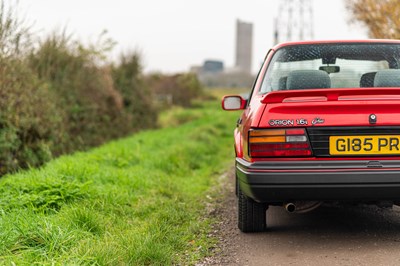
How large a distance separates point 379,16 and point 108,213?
9.90 metres

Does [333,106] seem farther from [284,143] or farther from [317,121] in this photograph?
[284,143]

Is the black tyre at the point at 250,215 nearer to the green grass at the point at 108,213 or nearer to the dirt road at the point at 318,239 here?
the dirt road at the point at 318,239

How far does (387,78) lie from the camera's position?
5.11 metres

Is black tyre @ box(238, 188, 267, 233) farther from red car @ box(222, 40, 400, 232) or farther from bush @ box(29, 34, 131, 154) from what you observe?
bush @ box(29, 34, 131, 154)

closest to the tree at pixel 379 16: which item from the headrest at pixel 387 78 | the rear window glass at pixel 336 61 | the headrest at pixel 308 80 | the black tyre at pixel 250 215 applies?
the rear window glass at pixel 336 61

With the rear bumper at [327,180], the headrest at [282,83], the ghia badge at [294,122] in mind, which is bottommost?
the rear bumper at [327,180]

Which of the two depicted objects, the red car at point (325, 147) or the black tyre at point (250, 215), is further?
the black tyre at point (250, 215)

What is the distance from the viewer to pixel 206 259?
4562mm

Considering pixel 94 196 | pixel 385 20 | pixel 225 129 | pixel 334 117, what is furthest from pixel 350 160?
pixel 225 129

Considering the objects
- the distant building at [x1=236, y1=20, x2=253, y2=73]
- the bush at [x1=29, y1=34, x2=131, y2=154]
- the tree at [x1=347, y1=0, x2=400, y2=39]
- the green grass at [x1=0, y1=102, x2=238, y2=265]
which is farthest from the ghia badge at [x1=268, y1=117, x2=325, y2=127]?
the distant building at [x1=236, y1=20, x2=253, y2=73]

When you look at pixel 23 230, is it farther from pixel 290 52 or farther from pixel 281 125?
pixel 290 52

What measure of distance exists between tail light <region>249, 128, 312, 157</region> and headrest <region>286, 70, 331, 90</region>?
0.78 meters

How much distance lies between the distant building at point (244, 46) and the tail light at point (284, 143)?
11703cm

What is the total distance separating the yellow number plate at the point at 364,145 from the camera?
4297 mm
